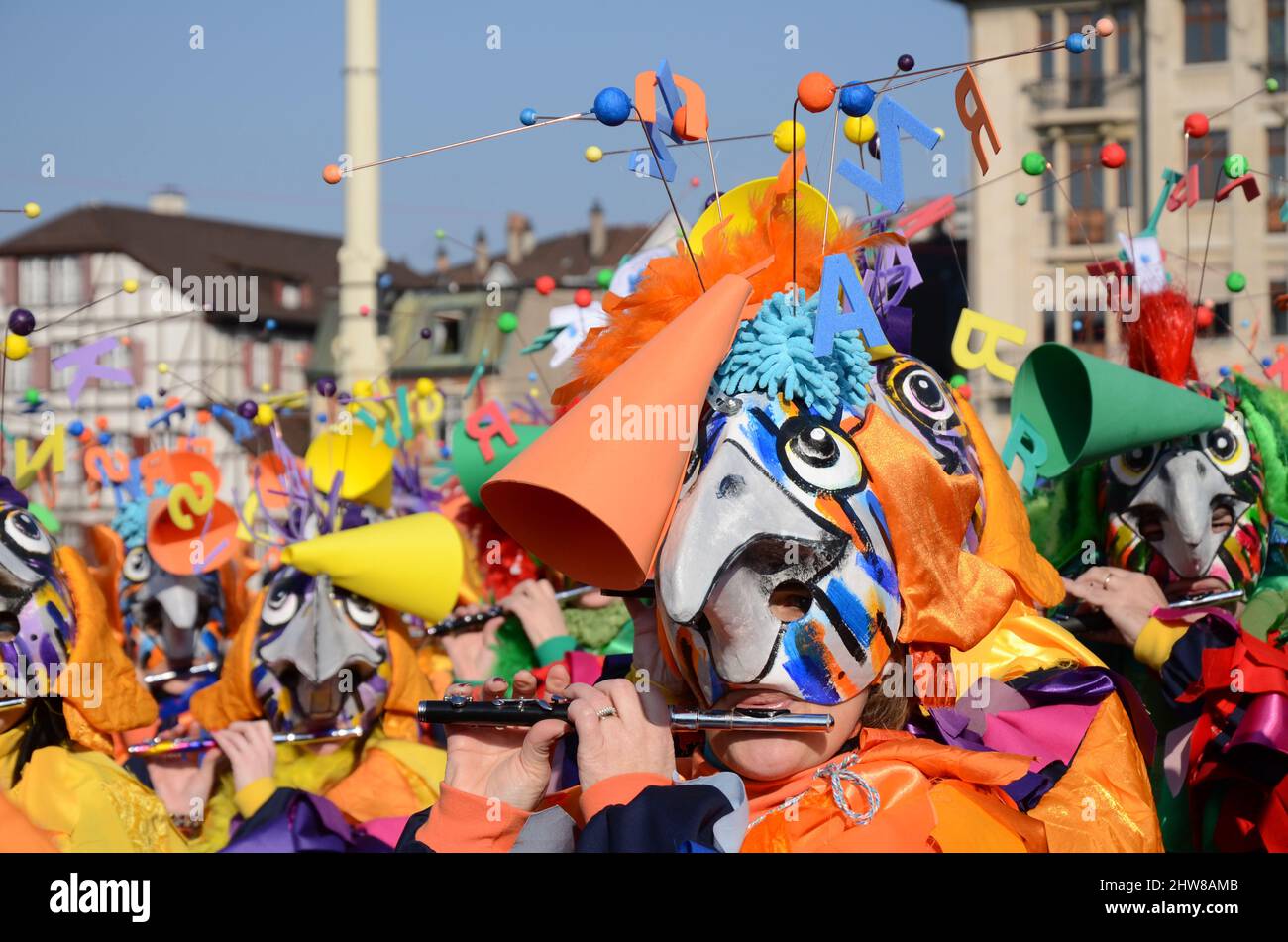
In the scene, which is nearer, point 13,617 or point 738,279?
point 738,279

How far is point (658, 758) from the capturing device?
2580 millimetres

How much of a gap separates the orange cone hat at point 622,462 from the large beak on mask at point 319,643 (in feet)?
7.33

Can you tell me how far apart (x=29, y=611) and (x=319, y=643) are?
0.98m

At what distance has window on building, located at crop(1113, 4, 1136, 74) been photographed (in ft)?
86.0

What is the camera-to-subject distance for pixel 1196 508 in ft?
14.3

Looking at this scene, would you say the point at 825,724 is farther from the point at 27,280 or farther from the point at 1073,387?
the point at 27,280

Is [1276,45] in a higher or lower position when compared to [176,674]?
higher

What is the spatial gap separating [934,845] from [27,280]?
37985 mm

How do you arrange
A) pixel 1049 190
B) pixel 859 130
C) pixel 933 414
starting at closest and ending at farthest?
pixel 859 130, pixel 933 414, pixel 1049 190

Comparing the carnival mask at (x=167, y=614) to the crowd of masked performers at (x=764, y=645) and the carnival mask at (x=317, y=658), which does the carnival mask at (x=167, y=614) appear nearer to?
the crowd of masked performers at (x=764, y=645)

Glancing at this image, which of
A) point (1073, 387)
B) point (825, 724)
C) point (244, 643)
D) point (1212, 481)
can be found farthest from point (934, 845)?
point (244, 643)

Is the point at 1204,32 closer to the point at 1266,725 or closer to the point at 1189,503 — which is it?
the point at 1189,503

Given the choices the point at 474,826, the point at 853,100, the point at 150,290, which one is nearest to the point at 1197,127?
the point at 853,100

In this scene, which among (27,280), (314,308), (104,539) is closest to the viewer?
(104,539)
